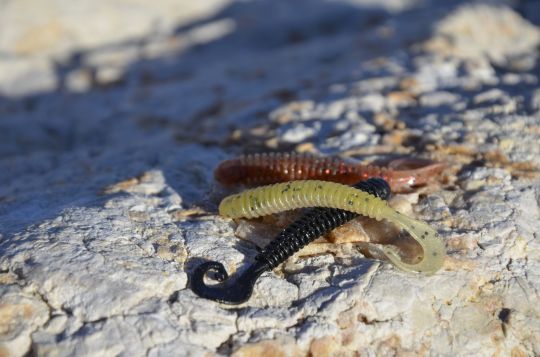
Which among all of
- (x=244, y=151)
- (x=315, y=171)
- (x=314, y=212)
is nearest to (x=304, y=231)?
(x=314, y=212)

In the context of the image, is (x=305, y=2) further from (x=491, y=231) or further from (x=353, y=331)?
(x=353, y=331)

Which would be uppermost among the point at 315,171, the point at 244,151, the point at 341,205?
the point at 341,205

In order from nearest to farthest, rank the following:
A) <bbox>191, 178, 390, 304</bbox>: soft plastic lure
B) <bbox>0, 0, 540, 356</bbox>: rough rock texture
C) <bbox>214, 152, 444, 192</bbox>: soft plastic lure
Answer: <bbox>0, 0, 540, 356</bbox>: rough rock texture
<bbox>191, 178, 390, 304</bbox>: soft plastic lure
<bbox>214, 152, 444, 192</bbox>: soft plastic lure

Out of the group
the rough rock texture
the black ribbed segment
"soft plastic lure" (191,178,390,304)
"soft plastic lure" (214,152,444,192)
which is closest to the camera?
the rough rock texture

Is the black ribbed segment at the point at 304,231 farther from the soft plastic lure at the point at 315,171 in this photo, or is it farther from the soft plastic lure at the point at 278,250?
the soft plastic lure at the point at 315,171

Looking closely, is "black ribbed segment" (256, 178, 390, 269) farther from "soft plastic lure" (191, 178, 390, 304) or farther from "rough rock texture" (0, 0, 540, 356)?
"rough rock texture" (0, 0, 540, 356)

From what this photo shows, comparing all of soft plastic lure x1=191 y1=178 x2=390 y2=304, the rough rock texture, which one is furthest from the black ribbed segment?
the rough rock texture

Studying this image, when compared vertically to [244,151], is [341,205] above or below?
above

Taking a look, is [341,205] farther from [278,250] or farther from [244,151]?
[244,151]

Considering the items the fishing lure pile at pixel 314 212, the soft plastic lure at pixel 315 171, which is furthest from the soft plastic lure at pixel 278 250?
the soft plastic lure at pixel 315 171
